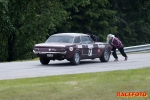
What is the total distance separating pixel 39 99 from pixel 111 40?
14824 mm

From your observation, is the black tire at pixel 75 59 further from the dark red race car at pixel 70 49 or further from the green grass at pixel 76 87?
the green grass at pixel 76 87

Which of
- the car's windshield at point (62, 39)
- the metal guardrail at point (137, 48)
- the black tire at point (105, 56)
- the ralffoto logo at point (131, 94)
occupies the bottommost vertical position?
the metal guardrail at point (137, 48)

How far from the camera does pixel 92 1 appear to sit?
52.4 m

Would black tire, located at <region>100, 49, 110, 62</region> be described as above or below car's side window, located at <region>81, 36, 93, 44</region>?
below

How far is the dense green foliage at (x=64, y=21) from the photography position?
42000mm

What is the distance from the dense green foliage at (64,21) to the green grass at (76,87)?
21.2 metres

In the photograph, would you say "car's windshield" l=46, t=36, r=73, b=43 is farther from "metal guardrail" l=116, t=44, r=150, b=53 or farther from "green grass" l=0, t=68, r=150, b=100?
"metal guardrail" l=116, t=44, r=150, b=53

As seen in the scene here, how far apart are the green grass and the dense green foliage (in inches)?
836

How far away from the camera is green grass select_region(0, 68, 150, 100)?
1272cm

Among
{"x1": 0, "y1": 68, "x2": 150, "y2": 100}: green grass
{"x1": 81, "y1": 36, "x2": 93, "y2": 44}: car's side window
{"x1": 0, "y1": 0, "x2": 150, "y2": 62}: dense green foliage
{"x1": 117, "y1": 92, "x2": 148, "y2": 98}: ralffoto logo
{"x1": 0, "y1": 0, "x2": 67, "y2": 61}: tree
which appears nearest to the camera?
{"x1": 0, "y1": 68, "x2": 150, "y2": 100}: green grass

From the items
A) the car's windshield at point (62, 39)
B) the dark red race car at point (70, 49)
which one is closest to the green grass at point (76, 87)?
the dark red race car at point (70, 49)

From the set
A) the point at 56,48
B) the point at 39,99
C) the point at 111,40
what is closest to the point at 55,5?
the point at 111,40

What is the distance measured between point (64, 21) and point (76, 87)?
34335 millimetres

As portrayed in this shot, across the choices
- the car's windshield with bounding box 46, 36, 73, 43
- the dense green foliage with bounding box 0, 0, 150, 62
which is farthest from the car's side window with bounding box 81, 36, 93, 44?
the dense green foliage with bounding box 0, 0, 150, 62
